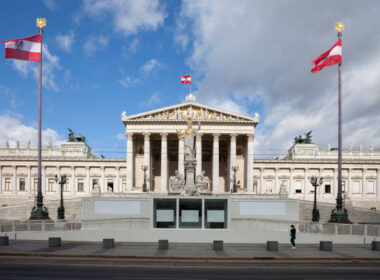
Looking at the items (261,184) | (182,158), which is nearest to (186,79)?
(182,158)

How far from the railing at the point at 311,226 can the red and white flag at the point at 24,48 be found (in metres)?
25.5

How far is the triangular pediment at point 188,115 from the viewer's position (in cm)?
6600

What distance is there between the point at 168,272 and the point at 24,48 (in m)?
27.9

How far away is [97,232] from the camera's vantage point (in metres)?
27.7

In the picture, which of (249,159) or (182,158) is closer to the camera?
(182,158)

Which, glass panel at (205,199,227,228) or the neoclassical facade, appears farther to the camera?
the neoclassical facade

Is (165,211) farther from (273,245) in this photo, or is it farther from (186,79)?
(186,79)

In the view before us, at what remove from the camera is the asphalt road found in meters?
14.2

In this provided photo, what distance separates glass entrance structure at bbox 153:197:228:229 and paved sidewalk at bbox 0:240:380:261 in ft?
23.3

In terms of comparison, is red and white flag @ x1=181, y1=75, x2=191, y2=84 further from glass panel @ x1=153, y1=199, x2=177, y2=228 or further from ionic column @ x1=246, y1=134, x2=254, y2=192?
glass panel @ x1=153, y1=199, x2=177, y2=228

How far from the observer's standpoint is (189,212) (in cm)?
2973

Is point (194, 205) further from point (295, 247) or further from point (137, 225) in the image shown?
point (295, 247)

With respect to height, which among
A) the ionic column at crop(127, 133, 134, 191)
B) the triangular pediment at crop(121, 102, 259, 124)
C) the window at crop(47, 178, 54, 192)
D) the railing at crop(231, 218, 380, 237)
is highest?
the triangular pediment at crop(121, 102, 259, 124)

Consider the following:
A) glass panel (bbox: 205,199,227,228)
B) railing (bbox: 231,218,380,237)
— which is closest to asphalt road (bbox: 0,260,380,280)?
railing (bbox: 231,218,380,237)
